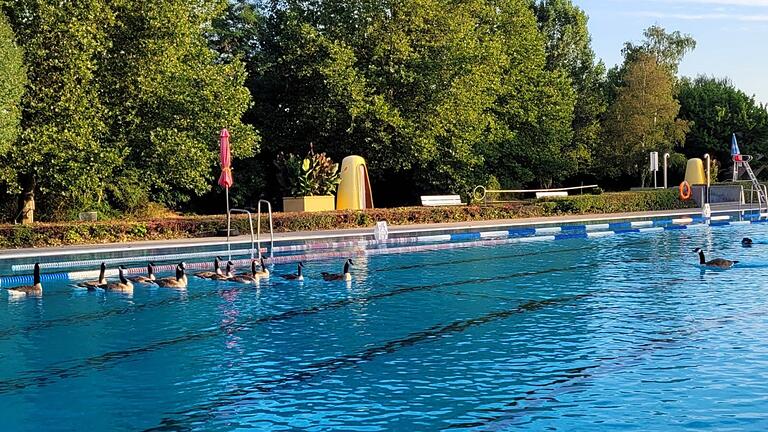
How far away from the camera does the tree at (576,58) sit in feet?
182

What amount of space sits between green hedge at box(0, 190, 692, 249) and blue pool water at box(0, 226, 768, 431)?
8.48m

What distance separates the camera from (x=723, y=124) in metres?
58.3

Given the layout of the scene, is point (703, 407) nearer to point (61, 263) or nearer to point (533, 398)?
point (533, 398)

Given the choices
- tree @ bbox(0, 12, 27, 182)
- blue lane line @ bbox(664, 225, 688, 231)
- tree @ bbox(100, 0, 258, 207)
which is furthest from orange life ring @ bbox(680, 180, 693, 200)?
tree @ bbox(0, 12, 27, 182)

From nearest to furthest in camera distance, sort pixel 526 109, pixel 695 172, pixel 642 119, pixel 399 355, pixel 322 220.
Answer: pixel 399 355 < pixel 322 220 < pixel 526 109 < pixel 695 172 < pixel 642 119

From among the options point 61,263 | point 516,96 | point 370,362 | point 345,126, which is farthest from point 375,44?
point 370,362

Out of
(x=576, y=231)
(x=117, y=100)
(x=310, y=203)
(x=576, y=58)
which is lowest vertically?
(x=576, y=231)

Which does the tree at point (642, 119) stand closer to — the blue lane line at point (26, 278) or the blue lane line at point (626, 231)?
the blue lane line at point (626, 231)

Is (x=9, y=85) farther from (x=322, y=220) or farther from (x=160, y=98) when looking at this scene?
(x=322, y=220)

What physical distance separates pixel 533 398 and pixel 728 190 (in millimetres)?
44097

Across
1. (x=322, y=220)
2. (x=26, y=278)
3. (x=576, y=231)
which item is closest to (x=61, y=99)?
(x=322, y=220)

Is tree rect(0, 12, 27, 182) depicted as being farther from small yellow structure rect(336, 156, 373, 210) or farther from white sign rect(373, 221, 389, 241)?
small yellow structure rect(336, 156, 373, 210)

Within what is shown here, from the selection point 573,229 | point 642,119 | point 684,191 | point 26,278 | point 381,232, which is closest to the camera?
point 26,278

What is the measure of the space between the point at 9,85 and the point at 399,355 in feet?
64.7
